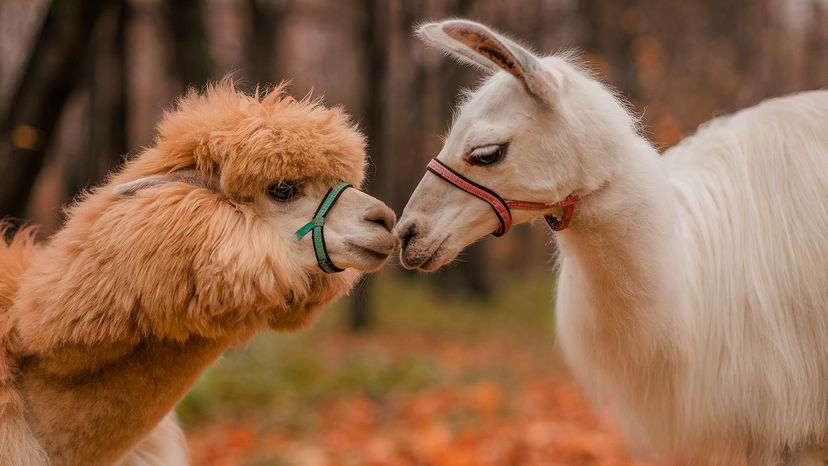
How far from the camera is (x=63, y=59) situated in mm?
5629

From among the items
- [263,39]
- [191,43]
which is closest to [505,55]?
[191,43]

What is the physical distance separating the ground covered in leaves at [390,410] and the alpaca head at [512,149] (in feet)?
7.01

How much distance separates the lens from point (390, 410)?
24.8 ft

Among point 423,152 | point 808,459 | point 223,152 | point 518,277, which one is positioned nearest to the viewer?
point 223,152

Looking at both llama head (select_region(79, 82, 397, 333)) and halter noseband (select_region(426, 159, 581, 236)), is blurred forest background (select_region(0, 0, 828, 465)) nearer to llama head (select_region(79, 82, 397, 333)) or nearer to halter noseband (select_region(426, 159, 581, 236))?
llama head (select_region(79, 82, 397, 333))

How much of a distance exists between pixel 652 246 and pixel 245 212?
158 centimetres

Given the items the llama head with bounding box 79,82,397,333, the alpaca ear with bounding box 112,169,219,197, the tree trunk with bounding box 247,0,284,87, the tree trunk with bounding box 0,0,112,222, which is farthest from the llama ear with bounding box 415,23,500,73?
the tree trunk with bounding box 247,0,284,87

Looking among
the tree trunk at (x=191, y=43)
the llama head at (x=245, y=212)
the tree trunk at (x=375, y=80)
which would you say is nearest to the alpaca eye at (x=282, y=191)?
the llama head at (x=245, y=212)

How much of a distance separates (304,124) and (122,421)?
4.16 ft

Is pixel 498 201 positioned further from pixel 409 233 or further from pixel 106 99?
pixel 106 99

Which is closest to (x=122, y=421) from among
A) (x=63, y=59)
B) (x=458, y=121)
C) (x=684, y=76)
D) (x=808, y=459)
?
(x=458, y=121)

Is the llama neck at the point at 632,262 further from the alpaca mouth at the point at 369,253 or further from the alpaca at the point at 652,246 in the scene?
the alpaca mouth at the point at 369,253

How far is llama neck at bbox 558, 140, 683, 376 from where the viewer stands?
10.2 feet

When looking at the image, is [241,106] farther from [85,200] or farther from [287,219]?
[85,200]
